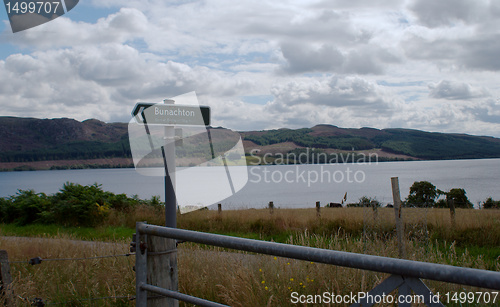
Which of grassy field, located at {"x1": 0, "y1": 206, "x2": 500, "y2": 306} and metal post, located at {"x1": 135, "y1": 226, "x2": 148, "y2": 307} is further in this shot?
grassy field, located at {"x1": 0, "y1": 206, "x2": 500, "y2": 306}

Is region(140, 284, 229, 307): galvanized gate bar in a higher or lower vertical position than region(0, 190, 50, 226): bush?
higher

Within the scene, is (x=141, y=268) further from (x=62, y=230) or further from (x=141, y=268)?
(x=62, y=230)

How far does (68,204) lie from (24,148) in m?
143

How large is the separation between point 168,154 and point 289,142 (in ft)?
322

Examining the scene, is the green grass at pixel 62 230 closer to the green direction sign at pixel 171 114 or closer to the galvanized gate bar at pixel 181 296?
the green direction sign at pixel 171 114

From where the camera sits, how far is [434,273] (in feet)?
4.71

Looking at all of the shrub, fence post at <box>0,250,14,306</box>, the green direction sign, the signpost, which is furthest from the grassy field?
the shrub

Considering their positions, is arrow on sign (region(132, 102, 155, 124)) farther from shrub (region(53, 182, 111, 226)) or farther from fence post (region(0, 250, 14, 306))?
shrub (region(53, 182, 111, 226))

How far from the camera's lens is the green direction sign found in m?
3.66

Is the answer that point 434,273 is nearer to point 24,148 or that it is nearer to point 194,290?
point 194,290

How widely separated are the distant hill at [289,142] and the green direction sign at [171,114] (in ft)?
320

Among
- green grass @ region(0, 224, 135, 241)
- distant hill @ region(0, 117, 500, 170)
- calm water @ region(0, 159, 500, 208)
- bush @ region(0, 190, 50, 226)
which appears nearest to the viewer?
green grass @ region(0, 224, 135, 241)

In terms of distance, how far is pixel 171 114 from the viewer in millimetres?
3754

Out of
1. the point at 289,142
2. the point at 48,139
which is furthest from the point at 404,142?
the point at 48,139
